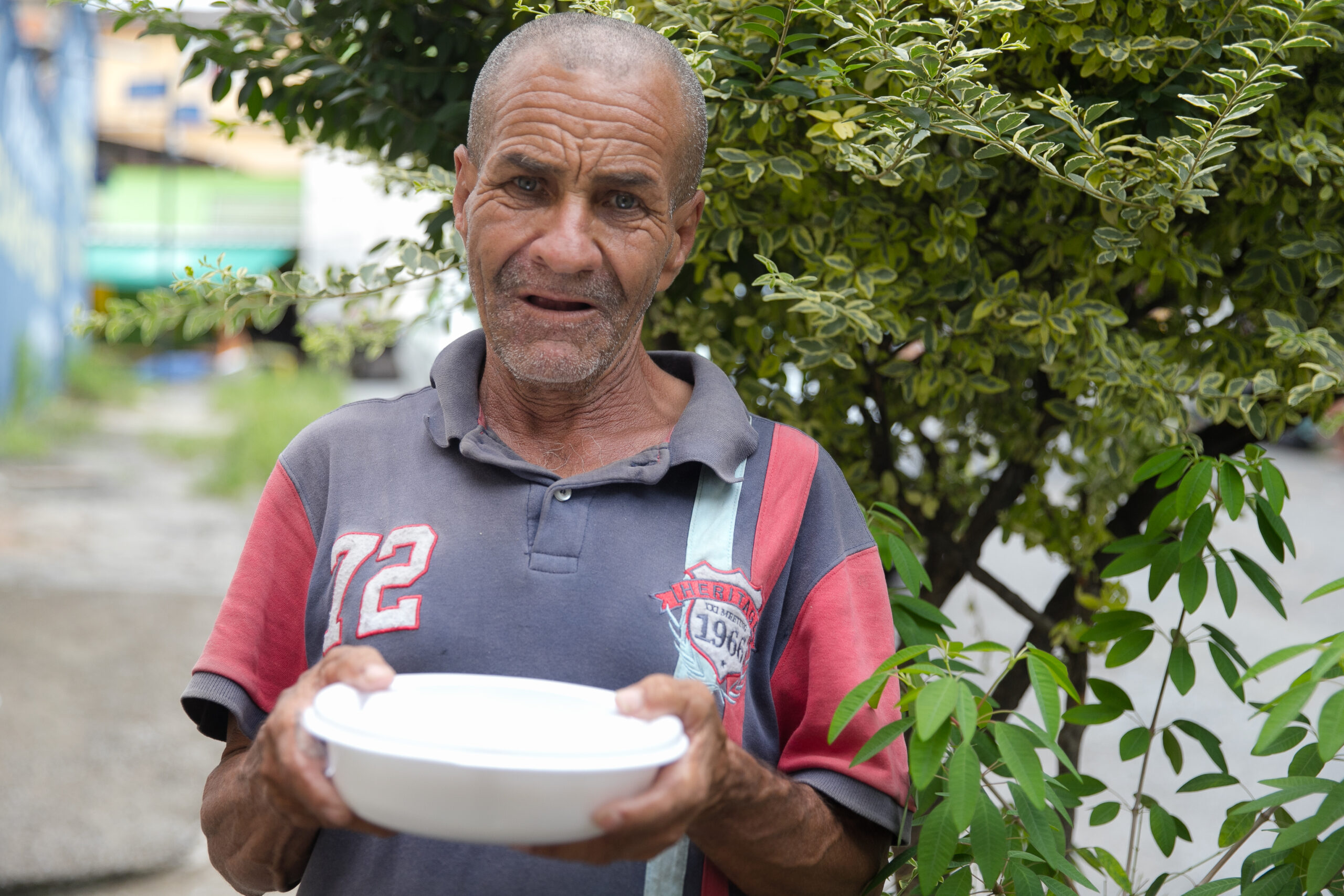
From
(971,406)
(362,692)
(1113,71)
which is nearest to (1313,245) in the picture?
(1113,71)

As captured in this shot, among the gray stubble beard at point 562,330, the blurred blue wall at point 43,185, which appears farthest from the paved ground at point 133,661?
the blurred blue wall at point 43,185

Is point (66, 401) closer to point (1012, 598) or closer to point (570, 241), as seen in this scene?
point (1012, 598)

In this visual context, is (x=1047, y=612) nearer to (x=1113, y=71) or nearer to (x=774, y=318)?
(x=774, y=318)

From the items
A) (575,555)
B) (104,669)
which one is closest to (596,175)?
(575,555)

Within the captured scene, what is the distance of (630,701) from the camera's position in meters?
1.14

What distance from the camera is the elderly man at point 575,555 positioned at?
54.8 inches

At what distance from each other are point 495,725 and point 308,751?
174 mm

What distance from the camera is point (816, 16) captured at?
180cm

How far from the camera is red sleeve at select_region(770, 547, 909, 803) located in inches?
55.6

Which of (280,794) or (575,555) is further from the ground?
(575,555)

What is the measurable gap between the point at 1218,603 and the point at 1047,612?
6.91m

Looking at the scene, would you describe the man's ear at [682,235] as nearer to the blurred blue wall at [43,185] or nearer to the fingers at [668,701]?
the fingers at [668,701]

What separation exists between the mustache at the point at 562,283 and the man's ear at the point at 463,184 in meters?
0.14

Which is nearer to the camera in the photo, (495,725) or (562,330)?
(495,725)
